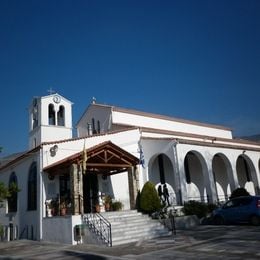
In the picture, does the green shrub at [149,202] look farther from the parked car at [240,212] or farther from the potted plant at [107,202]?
the parked car at [240,212]

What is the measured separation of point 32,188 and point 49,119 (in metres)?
7.71

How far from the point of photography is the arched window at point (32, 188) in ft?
57.4

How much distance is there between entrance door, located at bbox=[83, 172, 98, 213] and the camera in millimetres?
18078

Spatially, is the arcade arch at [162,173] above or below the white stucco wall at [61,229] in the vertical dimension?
above

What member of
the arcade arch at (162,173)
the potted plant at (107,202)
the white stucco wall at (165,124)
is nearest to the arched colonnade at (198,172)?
the arcade arch at (162,173)

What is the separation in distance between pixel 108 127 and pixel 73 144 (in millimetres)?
7544

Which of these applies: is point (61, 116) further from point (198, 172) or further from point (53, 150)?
point (198, 172)

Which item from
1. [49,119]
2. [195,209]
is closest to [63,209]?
[195,209]

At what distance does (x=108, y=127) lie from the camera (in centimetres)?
2527

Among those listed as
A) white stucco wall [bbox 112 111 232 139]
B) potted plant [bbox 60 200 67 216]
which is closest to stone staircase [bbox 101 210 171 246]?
potted plant [bbox 60 200 67 216]

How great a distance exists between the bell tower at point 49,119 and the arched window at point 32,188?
16.8 feet

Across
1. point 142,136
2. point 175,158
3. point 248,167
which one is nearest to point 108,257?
point 175,158

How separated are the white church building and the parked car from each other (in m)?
2.96

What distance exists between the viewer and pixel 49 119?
24.3 meters
